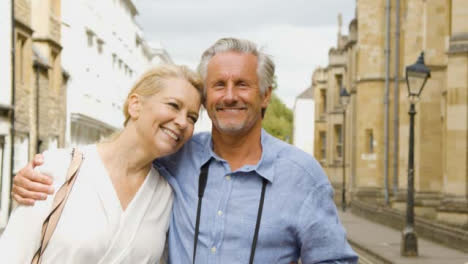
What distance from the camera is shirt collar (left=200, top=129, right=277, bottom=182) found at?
3521mm

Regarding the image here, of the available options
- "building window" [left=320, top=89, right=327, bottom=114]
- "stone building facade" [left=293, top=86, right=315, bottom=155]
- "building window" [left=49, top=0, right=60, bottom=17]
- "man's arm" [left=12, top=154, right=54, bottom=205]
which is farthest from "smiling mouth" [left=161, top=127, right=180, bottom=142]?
"stone building facade" [left=293, top=86, right=315, bottom=155]

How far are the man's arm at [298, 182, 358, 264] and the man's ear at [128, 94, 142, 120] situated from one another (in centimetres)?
85

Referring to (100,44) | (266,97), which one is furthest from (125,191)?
(100,44)

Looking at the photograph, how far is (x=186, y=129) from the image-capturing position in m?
3.73

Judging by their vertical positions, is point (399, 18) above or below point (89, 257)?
above

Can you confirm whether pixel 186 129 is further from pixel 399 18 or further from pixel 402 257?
pixel 399 18

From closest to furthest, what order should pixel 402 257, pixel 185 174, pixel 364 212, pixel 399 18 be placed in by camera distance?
pixel 185 174, pixel 402 257, pixel 364 212, pixel 399 18

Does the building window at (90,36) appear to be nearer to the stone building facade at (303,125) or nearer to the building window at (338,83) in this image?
the building window at (338,83)

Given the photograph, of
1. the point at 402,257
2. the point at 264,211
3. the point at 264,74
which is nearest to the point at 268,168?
the point at 264,211

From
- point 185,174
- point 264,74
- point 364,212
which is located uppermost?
point 264,74

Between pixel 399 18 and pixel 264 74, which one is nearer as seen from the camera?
pixel 264 74

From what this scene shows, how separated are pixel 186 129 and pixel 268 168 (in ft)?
Answer: 1.40

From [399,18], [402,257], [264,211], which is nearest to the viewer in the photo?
[264,211]

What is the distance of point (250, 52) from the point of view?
3652 mm
